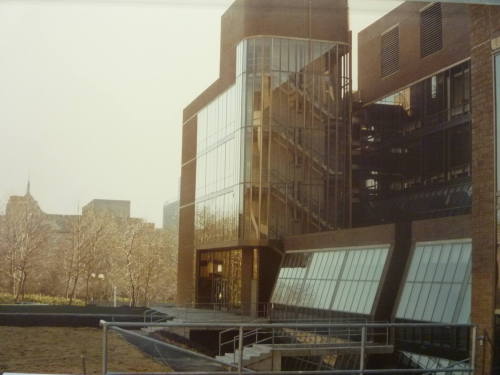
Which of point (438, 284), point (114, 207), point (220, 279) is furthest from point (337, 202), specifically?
point (114, 207)

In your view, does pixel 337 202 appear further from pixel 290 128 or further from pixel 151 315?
pixel 151 315

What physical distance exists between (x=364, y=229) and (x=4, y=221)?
23.1 ft

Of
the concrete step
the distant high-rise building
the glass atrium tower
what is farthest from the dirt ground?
the distant high-rise building

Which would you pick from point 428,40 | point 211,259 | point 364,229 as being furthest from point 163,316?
point 428,40

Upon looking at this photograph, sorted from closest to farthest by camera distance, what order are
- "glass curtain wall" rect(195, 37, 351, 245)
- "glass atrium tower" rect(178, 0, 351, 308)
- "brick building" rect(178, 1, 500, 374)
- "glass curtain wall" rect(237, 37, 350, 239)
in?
"brick building" rect(178, 1, 500, 374) < "glass atrium tower" rect(178, 0, 351, 308) < "glass curtain wall" rect(195, 37, 351, 245) < "glass curtain wall" rect(237, 37, 350, 239)

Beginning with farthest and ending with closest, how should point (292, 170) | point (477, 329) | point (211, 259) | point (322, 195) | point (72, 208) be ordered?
point (322, 195) < point (292, 170) < point (211, 259) < point (72, 208) < point (477, 329)

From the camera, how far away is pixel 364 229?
47.7 ft

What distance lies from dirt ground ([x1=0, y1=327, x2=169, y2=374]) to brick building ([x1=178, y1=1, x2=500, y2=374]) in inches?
57.5

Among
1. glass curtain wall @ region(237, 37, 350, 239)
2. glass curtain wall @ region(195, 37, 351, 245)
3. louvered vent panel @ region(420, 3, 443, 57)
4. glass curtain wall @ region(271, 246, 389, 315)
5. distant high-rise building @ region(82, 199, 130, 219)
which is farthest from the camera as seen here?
louvered vent panel @ region(420, 3, 443, 57)

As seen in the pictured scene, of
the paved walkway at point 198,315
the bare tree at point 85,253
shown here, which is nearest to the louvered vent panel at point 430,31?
the paved walkway at point 198,315

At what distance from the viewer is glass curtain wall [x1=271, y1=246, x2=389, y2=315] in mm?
13658

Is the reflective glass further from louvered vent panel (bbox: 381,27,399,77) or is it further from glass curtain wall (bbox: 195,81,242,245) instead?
louvered vent panel (bbox: 381,27,399,77)

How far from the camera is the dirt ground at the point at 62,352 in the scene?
10.6 metres

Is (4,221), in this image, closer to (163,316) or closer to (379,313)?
(163,316)
